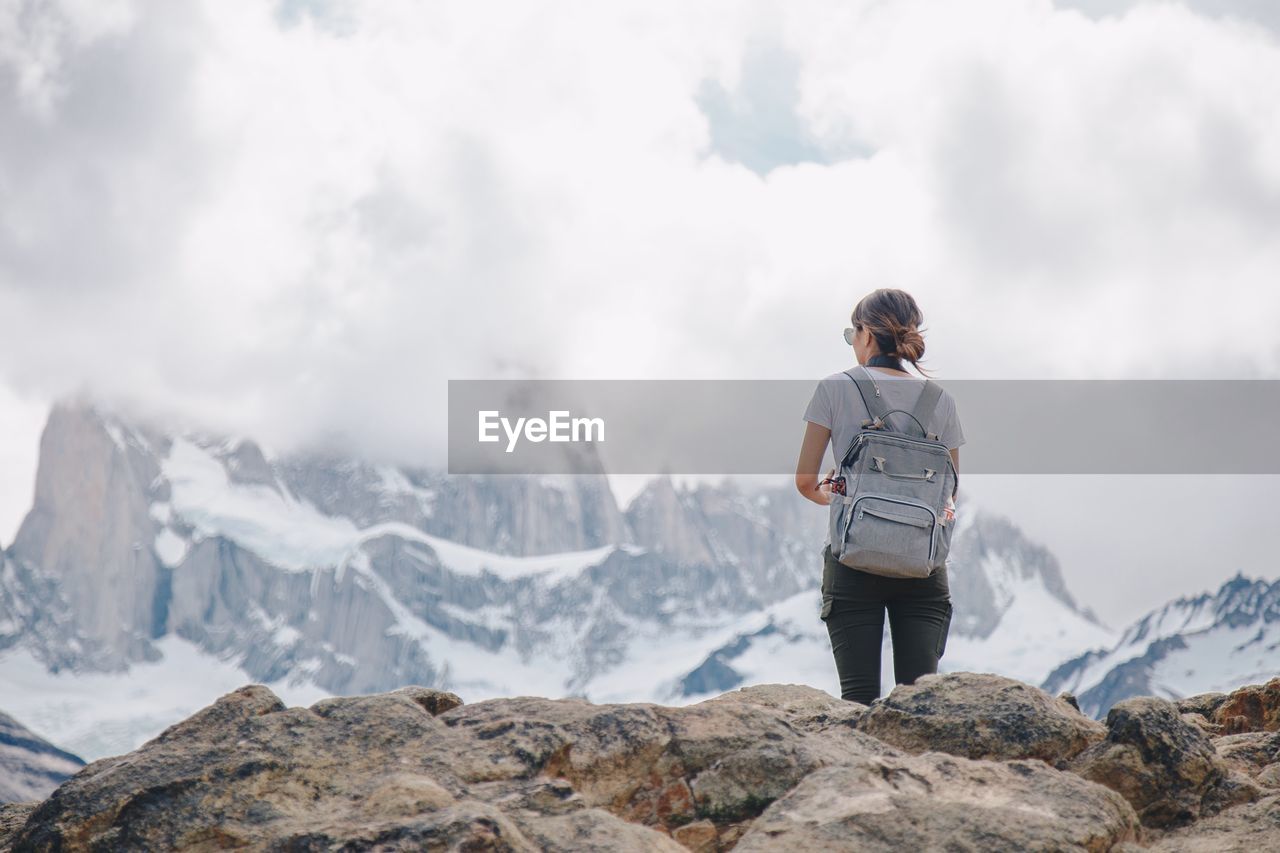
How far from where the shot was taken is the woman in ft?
28.1

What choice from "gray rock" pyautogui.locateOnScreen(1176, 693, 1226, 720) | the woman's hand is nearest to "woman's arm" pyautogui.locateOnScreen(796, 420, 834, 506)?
the woman's hand

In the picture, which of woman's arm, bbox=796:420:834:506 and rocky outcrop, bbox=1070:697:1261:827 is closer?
rocky outcrop, bbox=1070:697:1261:827

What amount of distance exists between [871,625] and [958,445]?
1.35m

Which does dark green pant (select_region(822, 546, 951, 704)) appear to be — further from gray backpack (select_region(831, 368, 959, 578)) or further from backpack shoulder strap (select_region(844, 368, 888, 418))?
backpack shoulder strap (select_region(844, 368, 888, 418))

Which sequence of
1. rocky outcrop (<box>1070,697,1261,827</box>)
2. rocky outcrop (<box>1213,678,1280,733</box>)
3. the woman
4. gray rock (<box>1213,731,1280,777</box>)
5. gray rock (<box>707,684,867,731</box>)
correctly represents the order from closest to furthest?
rocky outcrop (<box>1070,697,1261,827</box>) → gray rock (<box>1213,731,1280,777</box>) → gray rock (<box>707,684,867,731</box>) → the woman → rocky outcrop (<box>1213,678,1280,733</box>)

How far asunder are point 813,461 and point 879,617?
107 cm

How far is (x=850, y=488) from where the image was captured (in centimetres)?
841

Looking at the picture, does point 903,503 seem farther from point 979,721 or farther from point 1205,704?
point 1205,704

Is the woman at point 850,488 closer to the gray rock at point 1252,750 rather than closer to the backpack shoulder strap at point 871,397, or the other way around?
the backpack shoulder strap at point 871,397

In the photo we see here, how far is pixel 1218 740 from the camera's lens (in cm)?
910

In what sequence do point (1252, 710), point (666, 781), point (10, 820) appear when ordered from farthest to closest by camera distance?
1. point (1252, 710)
2. point (10, 820)
3. point (666, 781)

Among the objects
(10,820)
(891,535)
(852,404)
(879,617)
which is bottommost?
(10,820)

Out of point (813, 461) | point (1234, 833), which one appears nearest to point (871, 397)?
point (813, 461)

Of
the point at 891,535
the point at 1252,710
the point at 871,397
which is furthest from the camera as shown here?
the point at 1252,710
